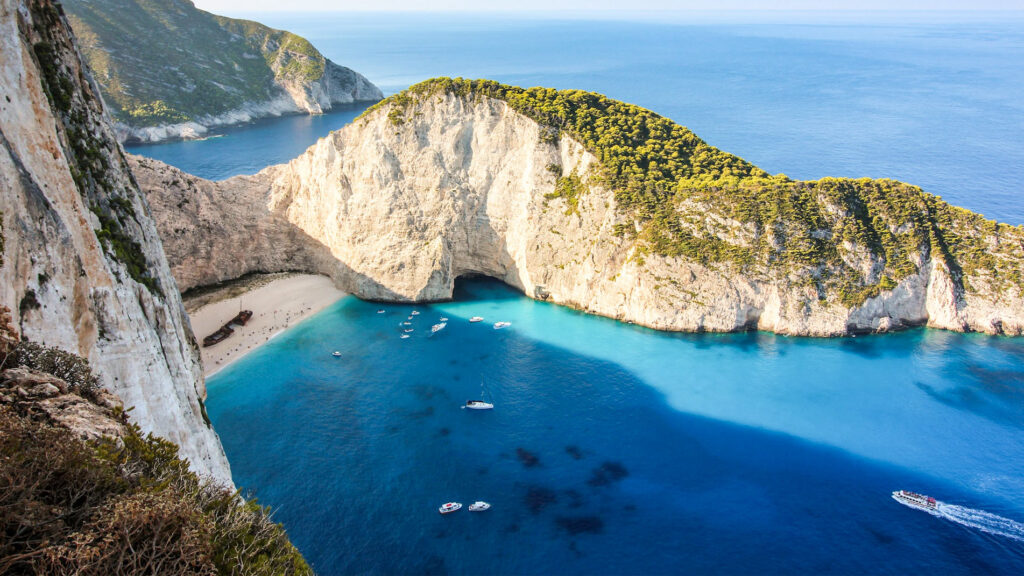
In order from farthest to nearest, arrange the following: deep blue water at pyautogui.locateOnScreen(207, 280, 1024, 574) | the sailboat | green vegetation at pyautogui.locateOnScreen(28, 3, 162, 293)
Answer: the sailboat → deep blue water at pyautogui.locateOnScreen(207, 280, 1024, 574) → green vegetation at pyautogui.locateOnScreen(28, 3, 162, 293)

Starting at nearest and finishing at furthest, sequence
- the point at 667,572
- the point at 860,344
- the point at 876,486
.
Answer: the point at 667,572 → the point at 876,486 → the point at 860,344

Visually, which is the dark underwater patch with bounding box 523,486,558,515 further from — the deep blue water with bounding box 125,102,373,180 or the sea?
the deep blue water with bounding box 125,102,373,180

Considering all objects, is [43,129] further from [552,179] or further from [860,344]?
[860,344]

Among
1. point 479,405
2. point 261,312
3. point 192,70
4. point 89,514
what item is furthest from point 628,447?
point 192,70

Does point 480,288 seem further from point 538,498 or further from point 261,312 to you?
point 538,498

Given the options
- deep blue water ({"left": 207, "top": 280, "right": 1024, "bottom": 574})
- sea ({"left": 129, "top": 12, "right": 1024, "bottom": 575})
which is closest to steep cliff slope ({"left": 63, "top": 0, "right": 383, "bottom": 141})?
sea ({"left": 129, "top": 12, "right": 1024, "bottom": 575})

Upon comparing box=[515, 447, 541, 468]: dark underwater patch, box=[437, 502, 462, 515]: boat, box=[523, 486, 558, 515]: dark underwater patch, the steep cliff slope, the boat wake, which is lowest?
box=[437, 502, 462, 515]: boat

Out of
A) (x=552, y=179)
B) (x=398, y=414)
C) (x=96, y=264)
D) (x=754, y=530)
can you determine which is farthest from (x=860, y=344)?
(x=96, y=264)
